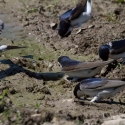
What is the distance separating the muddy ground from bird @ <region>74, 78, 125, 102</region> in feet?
0.35

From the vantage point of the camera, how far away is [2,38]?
9.27 metres

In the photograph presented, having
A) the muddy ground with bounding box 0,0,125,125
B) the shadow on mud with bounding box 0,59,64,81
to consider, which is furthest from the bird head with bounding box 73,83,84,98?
the shadow on mud with bounding box 0,59,64,81

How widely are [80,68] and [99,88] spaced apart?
85 cm

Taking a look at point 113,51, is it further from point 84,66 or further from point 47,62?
point 47,62

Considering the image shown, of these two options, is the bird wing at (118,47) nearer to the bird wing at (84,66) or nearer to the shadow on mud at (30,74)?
the bird wing at (84,66)

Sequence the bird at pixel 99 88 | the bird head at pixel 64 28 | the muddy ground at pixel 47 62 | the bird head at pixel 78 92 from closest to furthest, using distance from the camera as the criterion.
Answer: the muddy ground at pixel 47 62
the bird at pixel 99 88
the bird head at pixel 78 92
the bird head at pixel 64 28

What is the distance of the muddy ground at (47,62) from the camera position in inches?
217

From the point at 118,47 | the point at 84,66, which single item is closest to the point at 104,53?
the point at 118,47

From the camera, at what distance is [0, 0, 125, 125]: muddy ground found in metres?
5.50

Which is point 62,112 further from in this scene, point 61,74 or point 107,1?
point 107,1

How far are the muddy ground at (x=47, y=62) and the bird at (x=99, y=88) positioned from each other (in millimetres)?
106

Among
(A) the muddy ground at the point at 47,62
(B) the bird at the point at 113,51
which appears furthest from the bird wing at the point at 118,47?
(A) the muddy ground at the point at 47,62

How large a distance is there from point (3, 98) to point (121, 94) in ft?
4.86

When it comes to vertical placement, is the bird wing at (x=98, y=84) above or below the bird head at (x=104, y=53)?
below
